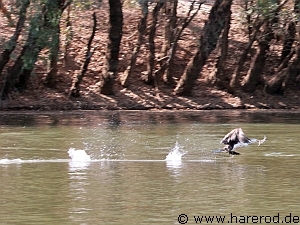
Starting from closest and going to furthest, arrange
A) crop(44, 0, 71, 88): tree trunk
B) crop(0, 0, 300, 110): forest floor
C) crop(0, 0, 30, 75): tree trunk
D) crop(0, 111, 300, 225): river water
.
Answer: crop(0, 111, 300, 225): river water
crop(0, 0, 30, 75): tree trunk
crop(44, 0, 71, 88): tree trunk
crop(0, 0, 300, 110): forest floor

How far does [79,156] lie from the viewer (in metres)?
18.1

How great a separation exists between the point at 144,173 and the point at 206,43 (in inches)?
669

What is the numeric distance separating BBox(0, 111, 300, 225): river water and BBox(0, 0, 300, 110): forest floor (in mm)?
4755

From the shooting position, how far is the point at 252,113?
30344 millimetres

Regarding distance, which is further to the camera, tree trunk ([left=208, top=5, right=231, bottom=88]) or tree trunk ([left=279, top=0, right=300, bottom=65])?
tree trunk ([left=208, top=5, right=231, bottom=88])

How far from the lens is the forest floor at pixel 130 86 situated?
31.2m

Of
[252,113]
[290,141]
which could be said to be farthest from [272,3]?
[290,141]

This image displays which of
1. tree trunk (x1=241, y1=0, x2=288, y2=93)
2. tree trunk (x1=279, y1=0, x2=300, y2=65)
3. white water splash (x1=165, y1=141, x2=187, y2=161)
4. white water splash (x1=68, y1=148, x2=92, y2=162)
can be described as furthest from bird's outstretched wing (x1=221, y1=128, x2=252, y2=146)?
tree trunk (x1=241, y1=0, x2=288, y2=93)

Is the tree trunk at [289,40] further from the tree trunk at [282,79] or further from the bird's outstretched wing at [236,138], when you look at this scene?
the bird's outstretched wing at [236,138]

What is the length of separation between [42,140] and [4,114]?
25.8ft

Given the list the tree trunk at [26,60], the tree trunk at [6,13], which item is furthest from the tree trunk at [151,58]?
the tree trunk at [6,13]

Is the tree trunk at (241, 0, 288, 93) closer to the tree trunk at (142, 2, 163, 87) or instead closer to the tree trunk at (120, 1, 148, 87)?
the tree trunk at (142, 2, 163, 87)

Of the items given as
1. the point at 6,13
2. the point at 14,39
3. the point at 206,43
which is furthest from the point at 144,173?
the point at 206,43

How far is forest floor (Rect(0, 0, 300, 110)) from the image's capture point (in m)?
31.2
